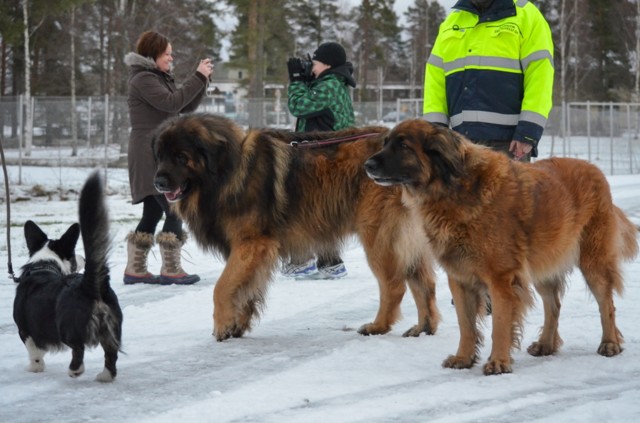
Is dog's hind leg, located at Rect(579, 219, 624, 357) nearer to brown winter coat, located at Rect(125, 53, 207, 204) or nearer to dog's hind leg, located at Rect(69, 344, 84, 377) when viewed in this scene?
dog's hind leg, located at Rect(69, 344, 84, 377)

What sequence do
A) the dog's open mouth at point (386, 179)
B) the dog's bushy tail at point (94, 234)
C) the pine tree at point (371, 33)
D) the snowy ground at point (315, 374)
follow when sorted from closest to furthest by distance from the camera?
1. the snowy ground at point (315, 374)
2. the dog's bushy tail at point (94, 234)
3. the dog's open mouth at point (386, 179)
4. the pine tree at point (371, 33)

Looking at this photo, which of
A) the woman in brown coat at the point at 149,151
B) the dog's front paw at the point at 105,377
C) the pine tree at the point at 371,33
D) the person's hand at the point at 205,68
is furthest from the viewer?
the pine tree at the point at 371,33

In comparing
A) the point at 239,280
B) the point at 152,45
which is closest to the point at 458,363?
the point at 239,280

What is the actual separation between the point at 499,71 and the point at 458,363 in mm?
2271

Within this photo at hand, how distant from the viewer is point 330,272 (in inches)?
303

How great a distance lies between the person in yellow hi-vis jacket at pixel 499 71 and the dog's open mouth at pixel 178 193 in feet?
6.93

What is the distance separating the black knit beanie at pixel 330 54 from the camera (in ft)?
23.2

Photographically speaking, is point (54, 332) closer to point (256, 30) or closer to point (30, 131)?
point (30, 131)

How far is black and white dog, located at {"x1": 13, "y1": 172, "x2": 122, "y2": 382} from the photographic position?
405 cm

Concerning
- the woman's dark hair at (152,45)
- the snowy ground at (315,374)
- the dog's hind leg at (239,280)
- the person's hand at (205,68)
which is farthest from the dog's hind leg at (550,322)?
the woman's dark hair at (152,45)

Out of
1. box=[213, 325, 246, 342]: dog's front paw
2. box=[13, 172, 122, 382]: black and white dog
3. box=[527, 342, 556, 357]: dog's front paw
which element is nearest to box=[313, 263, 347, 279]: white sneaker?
box=[213, 325, 246, 342]: dog's front paw

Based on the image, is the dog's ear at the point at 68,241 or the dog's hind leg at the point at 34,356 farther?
the dog's ear at the point at 68,241

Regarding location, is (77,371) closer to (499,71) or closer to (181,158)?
(181,158)

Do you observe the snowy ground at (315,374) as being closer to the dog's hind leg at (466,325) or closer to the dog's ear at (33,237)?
the dog's hind leg at (466,325)
